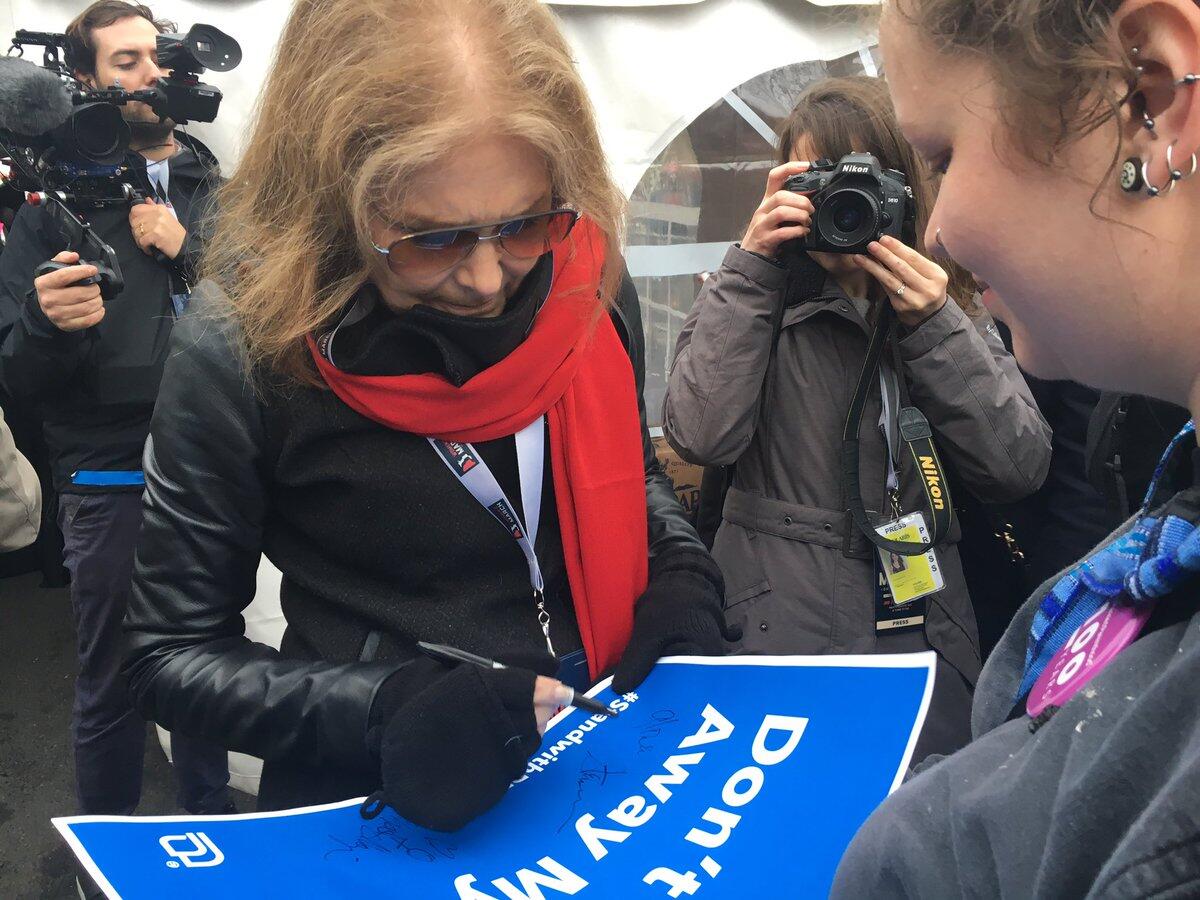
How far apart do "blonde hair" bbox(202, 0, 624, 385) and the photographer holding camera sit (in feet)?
2.38

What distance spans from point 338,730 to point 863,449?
3.90ft

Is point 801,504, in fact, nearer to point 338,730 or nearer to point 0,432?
point 338,730

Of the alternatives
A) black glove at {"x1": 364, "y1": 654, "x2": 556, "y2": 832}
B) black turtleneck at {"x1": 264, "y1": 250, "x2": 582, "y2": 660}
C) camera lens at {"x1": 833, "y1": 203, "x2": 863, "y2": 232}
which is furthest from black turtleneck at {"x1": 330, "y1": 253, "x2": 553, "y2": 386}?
camera lens at {"x1": 833, "y1": 203, "x2": 863, "y2": 232}

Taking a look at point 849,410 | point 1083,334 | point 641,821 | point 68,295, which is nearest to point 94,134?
point 68,295

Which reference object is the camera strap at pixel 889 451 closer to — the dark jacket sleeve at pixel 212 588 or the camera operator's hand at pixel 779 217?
the camera operator's hand at pixel 779 217

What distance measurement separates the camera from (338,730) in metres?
1.08

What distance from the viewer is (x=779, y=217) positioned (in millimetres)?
1826

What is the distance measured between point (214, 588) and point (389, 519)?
0.24 m

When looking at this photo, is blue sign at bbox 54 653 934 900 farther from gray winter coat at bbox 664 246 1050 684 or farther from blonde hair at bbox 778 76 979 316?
blonde hair at bbox 778 76 979 316

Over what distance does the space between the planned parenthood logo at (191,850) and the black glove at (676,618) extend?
1.63 feet

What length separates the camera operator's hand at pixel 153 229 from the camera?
2.42m

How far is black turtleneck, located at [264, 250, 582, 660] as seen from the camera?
3.80ft

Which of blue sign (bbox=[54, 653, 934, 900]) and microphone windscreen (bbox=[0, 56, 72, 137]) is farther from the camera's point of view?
microphone windscreen (bbox=[0, 56, 72, 137])

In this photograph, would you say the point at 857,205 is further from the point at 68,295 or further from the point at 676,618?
the point at 68,295
